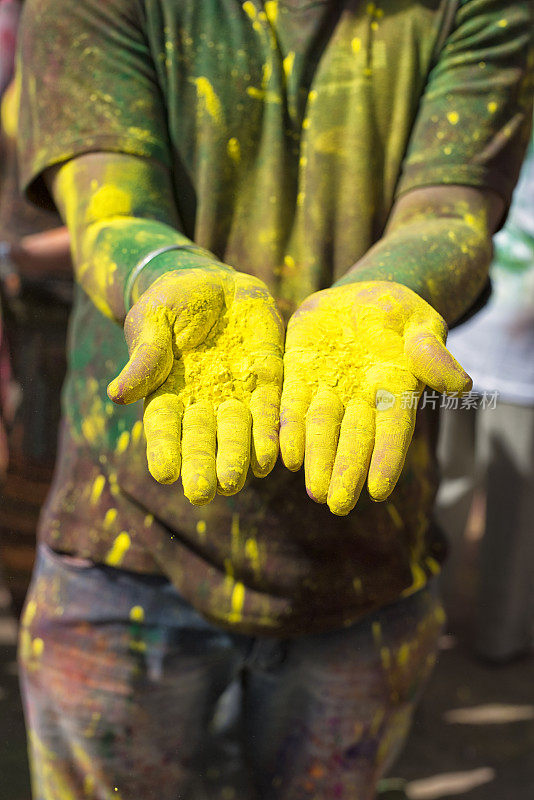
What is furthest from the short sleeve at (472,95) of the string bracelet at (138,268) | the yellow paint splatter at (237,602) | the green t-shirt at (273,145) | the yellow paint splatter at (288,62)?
the yellow paint splatter at (237,602)

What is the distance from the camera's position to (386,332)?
1.74 ft

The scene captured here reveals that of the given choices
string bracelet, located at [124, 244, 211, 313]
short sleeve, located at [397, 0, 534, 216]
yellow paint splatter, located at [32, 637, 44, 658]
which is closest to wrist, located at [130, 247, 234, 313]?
string bracelet, located at [124, 244, 211, 313]

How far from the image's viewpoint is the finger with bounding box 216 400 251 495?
480mm

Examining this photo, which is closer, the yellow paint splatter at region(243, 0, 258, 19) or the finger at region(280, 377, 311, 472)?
the finger at region(280, 377, 311, 472)

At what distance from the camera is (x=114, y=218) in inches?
24.6

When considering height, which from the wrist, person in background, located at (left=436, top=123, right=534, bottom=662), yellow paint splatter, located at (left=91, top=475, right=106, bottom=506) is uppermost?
the wrist

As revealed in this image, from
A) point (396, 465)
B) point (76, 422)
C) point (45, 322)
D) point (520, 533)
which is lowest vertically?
point (520, 533)

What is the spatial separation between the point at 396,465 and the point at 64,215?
385 millimetres

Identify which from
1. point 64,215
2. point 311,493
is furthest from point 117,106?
point 311,493

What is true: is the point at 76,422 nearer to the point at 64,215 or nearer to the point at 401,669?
the point at 64,215

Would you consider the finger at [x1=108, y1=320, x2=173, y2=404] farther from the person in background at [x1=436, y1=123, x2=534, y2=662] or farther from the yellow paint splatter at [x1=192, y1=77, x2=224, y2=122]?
the person in background at [x1=436, y1=123, x2=534, y2=662]

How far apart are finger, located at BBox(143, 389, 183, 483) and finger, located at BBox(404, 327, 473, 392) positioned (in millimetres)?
160

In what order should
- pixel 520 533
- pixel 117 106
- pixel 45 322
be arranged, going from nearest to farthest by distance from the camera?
pixel 117 106, pixel 45 322, pixel 520 533

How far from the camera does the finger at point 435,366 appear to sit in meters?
0.50
